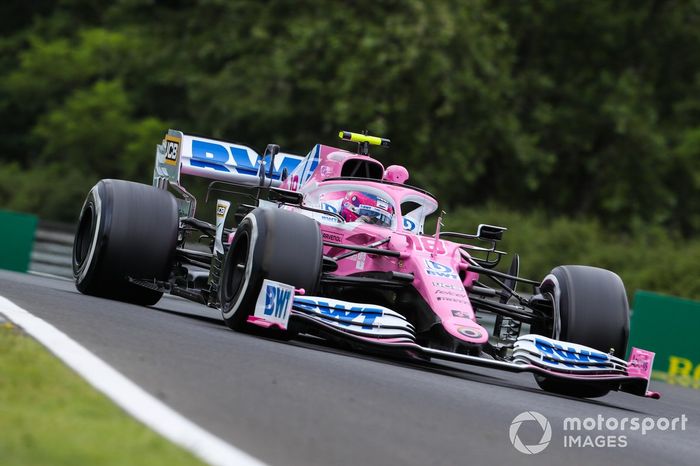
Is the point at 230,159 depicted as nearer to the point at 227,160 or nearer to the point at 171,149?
the point at 227,160

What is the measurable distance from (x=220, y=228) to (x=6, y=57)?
1234 inches

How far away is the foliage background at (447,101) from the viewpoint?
27.8m

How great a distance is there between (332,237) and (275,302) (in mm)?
1815

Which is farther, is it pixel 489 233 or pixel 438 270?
pixel 489 233

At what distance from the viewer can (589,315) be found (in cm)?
1037

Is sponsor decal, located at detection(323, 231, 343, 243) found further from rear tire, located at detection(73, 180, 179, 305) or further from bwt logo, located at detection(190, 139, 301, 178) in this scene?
bwt logo, located at detection(190, 139, 301, 178)

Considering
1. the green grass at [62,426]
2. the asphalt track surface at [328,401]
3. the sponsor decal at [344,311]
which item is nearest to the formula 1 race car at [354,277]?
the sponsor decal at [344,311]

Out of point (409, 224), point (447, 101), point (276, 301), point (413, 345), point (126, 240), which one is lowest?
point (413, 345)

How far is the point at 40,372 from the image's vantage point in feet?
19.3

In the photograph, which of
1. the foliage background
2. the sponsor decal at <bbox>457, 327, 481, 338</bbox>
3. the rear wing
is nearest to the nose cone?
the sponsor decal at <bbox>457, 327, 481, 338</bbox>

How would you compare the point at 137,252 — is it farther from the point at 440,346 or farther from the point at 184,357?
the point at 184,357

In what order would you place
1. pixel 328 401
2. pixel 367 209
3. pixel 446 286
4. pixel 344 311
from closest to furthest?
pixel 328 401, pixel 344 311, pixel 446 286, pixel 367 209

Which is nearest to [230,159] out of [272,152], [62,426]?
[272,152]

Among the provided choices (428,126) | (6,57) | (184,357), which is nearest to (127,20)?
(6,57)
